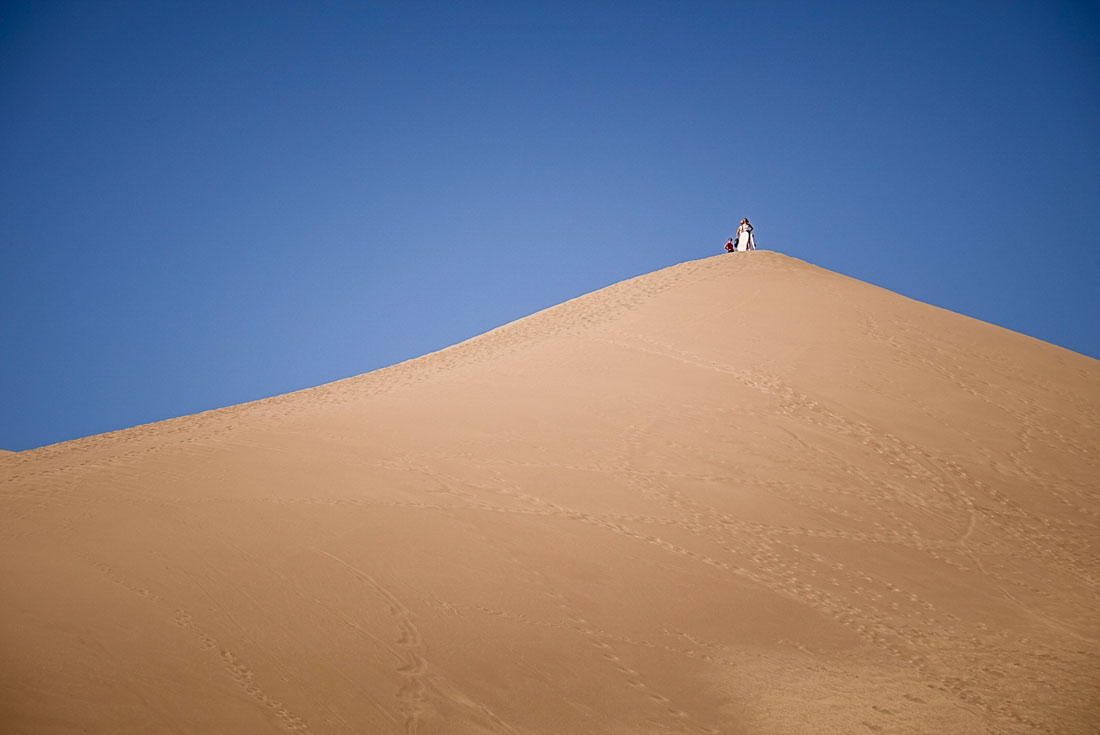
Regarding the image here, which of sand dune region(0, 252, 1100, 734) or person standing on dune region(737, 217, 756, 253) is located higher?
person standing on dune region(737, 217, 756, 253)

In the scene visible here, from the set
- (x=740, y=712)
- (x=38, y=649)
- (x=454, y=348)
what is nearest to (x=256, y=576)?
(x=38, y=649)

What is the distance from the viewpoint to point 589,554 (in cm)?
902

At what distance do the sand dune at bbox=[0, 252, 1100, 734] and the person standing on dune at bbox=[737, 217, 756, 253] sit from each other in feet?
24.2

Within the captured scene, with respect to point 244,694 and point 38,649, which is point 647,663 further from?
point 38,649

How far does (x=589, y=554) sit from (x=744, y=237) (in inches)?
653

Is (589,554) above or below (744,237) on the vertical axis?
below

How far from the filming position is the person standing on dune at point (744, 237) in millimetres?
23156

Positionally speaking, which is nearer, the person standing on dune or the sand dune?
the sand dune

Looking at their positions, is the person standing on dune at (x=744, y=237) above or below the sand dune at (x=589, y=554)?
above

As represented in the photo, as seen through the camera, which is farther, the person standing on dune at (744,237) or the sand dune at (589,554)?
the person standing on dune at (744,237)

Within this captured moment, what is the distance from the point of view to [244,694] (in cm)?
606

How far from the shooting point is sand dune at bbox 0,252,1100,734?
6.33 m

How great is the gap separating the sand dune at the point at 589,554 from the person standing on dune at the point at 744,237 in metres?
7.39

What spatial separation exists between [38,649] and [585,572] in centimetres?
533
